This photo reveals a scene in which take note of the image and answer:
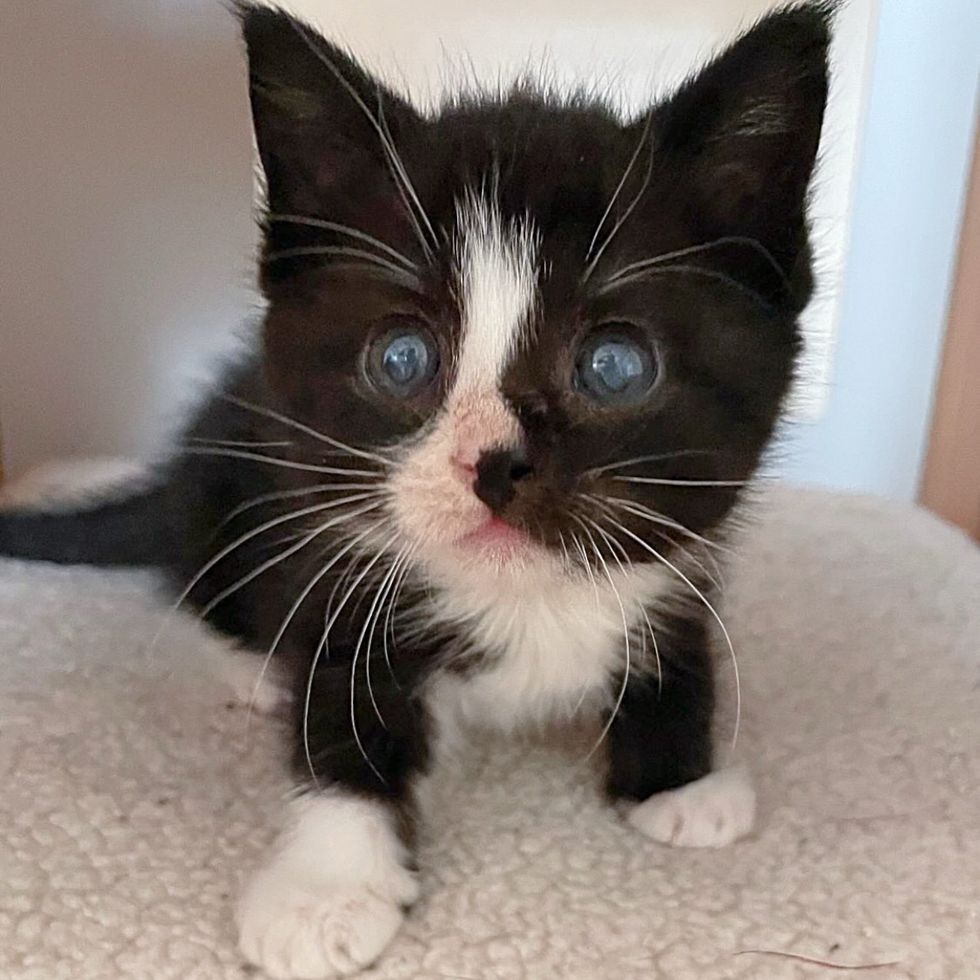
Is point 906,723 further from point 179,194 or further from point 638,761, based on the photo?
point 179,194

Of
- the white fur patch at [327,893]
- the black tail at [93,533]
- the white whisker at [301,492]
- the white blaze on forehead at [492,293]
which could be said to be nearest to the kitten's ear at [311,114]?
the white blaze on forehead at [492,293]

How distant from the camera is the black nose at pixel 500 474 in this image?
0.78 m

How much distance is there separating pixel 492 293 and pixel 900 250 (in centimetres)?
132

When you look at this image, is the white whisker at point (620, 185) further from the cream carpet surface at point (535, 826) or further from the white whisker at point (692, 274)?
the cream carpet surface at point (535, 826)

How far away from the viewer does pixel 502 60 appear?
5.82 feet

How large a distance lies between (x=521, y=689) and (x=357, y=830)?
175 mm

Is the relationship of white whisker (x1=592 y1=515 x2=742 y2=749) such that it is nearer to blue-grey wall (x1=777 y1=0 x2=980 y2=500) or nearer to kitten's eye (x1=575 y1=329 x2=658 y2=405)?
kitten's eye (x1=575 y1=329 x2=658 y2=405)

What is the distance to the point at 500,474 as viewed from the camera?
0.78m

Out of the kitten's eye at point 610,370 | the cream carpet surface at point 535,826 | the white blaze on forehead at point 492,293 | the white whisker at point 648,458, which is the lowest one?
the cream carpet surface at point 535,826

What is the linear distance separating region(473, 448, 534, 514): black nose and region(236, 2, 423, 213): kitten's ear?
247 millimetres

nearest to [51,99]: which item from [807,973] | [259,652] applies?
[259,652]

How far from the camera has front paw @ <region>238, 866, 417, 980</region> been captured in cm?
83

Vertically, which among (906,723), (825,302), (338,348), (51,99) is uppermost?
(51,99)

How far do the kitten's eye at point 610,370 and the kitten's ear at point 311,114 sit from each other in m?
0.20
